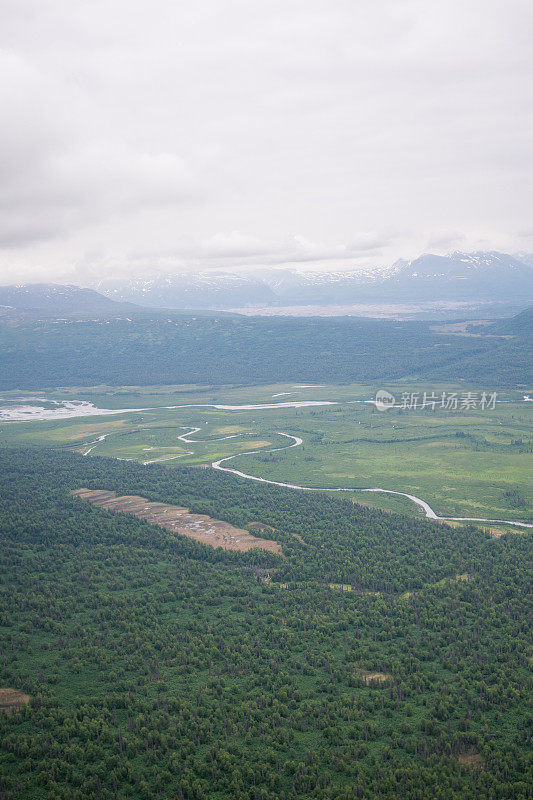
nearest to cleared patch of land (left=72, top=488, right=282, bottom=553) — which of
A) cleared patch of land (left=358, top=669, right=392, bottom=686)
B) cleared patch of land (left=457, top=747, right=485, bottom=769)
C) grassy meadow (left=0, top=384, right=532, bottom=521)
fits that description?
cleared patch of land (left=358, top=669, right=392, bottom=686)

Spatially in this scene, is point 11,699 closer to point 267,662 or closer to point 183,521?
point 267,662

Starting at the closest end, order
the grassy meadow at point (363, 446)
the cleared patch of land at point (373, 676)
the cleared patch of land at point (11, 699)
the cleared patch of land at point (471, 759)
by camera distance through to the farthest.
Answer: the cleared patch of land at point (471, 759) < the cleared patch of land at point (11, 699) < the cleared patch of land at point (373, 676) < the grassy meadow at point (363, 446)

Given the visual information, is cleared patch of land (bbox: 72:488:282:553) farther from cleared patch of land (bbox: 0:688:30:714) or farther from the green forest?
cleared patch of land (bbox: 0:688:30:714)

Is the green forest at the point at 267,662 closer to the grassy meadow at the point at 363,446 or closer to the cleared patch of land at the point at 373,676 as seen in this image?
the cleared patch of land at the point at 373,676

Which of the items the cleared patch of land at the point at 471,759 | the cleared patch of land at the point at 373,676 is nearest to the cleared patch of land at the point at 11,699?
the cleared patch of land at the point at 373,676

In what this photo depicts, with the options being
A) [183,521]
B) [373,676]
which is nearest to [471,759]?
[373,676]
